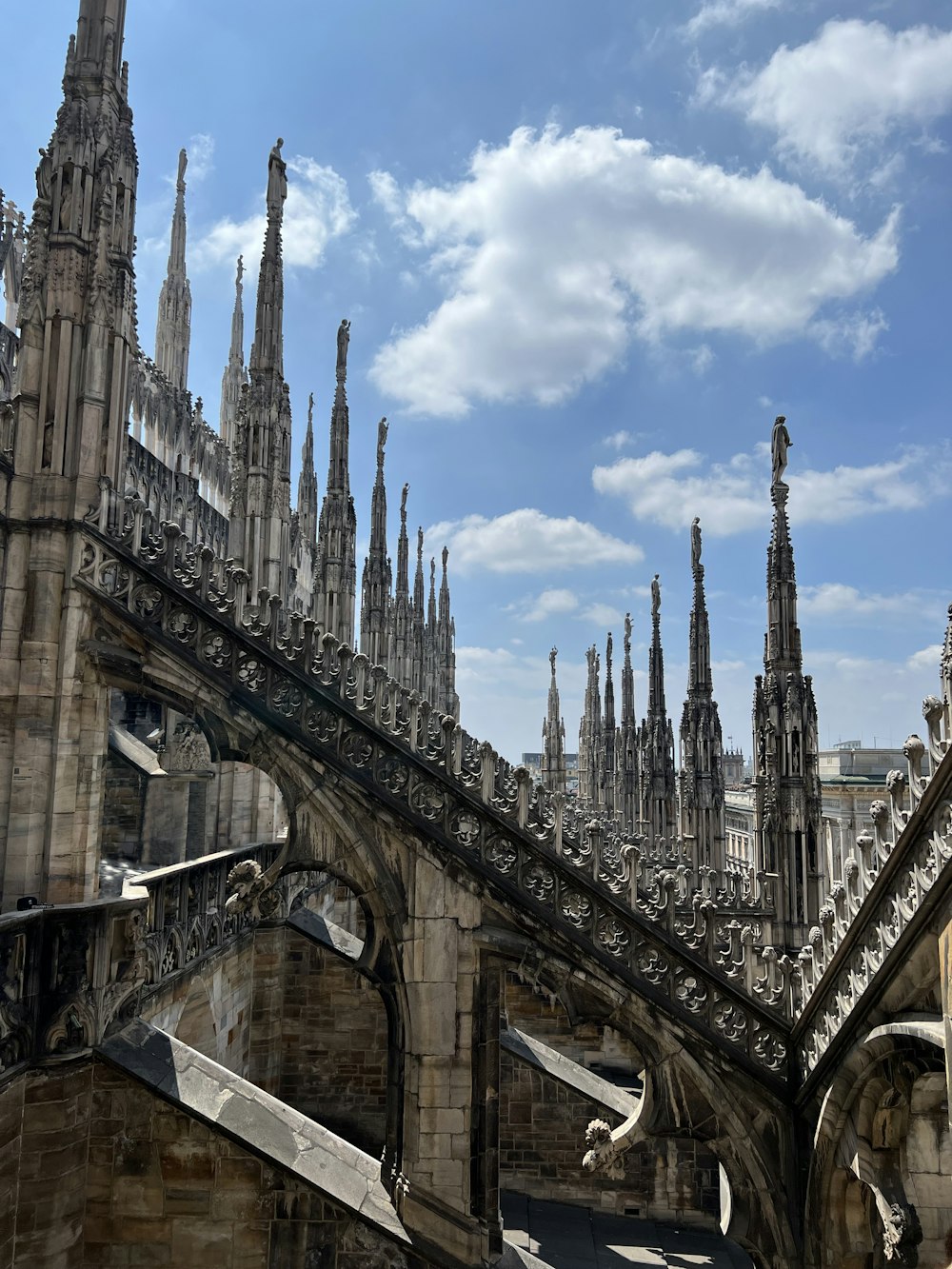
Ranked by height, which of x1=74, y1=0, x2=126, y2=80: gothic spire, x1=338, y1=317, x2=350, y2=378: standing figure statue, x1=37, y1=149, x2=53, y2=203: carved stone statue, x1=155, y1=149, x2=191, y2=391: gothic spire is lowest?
x1=37, y1=149, x2=53, y2=203: carved stone statue

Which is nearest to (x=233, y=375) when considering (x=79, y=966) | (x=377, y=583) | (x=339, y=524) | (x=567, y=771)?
(x=377, y=583)

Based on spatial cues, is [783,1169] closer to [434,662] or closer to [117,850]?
[117,850]

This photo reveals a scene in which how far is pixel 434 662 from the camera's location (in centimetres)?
5100

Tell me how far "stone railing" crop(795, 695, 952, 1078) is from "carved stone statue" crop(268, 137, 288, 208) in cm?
1318

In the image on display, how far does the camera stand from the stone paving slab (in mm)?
11781

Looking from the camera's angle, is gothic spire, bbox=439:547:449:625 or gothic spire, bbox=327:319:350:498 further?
gothic spire, bbox=439:547:449:625

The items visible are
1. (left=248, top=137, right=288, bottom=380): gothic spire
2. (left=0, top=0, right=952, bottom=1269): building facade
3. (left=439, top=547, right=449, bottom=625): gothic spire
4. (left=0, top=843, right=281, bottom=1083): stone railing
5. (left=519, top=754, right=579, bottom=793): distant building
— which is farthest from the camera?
(left=519, top=754, right=579, bottom=793): distant building

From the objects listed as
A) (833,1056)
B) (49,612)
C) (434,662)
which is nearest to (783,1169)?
(833,1056)

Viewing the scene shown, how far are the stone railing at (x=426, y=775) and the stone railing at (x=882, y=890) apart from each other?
0.52 m

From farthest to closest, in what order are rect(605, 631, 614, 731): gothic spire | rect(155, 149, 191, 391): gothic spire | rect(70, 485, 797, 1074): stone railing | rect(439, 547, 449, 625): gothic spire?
1. rect(439, 547, 449, 625): gothic spire
2. rect(605, 631, 614, 731): gothic spire
3. rect(155, 149, 191, 391): gothic spire
4. rect(70, 485, 797, 1074): stone railing

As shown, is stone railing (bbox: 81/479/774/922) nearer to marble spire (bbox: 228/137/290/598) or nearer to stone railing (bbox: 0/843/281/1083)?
stone railing (bbox: 0/843/281/1083)

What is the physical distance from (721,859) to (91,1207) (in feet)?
56.2

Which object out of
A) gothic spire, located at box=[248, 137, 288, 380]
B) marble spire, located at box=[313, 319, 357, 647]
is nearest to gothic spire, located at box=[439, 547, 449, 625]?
marble spire, located at box=[313, 319, 357, 647]

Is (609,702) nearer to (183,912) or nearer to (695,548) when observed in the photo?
(695,548)
